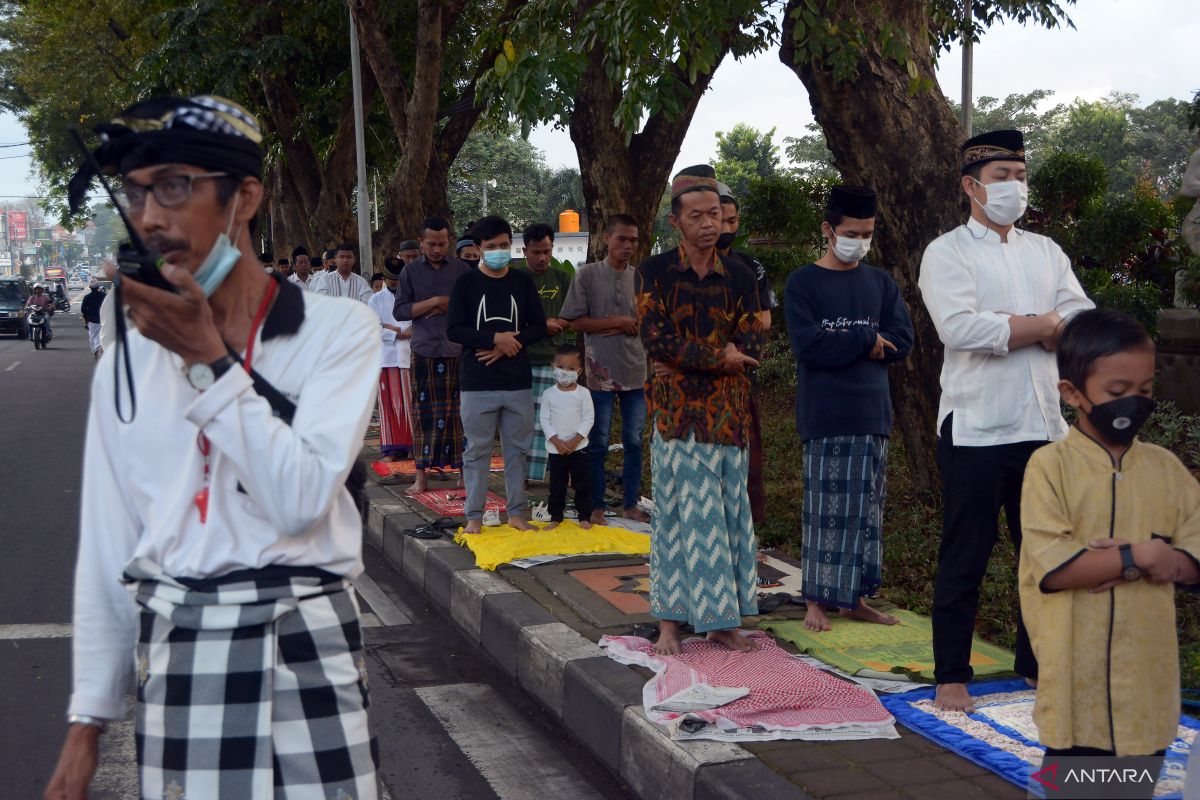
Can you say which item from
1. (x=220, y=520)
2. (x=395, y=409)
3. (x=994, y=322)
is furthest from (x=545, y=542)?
(x=220, y=520)

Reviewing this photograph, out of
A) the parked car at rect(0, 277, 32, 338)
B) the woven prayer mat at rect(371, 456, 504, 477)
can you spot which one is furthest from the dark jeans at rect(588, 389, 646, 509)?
the parked car at rect(0, 277, 32, 338)

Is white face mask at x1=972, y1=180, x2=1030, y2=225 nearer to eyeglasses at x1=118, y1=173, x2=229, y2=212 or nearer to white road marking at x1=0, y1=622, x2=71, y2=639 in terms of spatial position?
eyeglasses at x1=118, y1=173, x2=229, y2=212

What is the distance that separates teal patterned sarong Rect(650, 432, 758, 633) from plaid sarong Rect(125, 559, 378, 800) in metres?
3.06

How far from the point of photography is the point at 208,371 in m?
1.86

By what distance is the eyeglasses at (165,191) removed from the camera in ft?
6.48

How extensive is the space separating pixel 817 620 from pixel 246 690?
3837 millimetres

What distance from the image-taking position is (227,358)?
1.86m

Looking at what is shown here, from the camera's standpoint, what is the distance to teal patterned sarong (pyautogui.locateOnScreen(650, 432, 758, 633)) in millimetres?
5020

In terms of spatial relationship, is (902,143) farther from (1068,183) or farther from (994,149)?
(1068,183)

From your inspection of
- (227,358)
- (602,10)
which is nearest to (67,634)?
(602,10)

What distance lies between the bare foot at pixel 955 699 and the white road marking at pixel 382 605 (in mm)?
3054

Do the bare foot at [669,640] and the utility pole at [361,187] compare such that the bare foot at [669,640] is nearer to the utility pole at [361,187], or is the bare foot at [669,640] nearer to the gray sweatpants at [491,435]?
the gray sweatpants at [491,435]

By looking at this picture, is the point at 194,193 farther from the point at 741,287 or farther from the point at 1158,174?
the point at 1158,174

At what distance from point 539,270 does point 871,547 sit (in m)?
3.97
